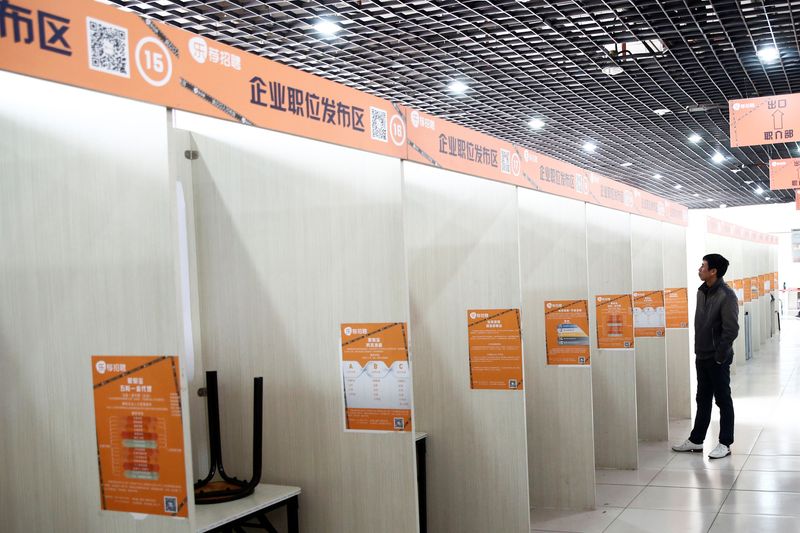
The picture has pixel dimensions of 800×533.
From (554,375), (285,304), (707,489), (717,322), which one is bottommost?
(707,489)

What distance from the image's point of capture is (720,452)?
21.8 ft

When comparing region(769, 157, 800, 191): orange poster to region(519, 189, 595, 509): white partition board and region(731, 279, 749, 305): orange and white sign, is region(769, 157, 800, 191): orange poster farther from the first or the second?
region(519, 189, 595, 509): white partition board

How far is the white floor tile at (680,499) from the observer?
5312 mm

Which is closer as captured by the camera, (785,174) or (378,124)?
(378,124)

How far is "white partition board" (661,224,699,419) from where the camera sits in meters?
8.45

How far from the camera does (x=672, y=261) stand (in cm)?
867

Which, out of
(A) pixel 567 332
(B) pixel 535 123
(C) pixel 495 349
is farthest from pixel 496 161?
(B) pixel 535 123

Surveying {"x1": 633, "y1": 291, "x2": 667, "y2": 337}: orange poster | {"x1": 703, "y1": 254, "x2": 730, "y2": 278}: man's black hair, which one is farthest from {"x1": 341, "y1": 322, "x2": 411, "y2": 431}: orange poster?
{"x1": 633, "y1": 291, "x2": 667, "y2": 337}: orange poster

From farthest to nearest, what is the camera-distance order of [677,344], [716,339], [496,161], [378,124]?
1. [677,344]
2. [716,339]
3. [496,161]
4. [378,124]

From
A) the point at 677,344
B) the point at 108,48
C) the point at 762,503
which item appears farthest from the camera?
the point at 677,344

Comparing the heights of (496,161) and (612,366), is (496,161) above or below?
above

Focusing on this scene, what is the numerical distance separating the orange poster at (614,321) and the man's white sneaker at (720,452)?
3.98 ft

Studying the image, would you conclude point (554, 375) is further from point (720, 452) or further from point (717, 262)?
point (720, 452)

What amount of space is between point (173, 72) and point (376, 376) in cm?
147
